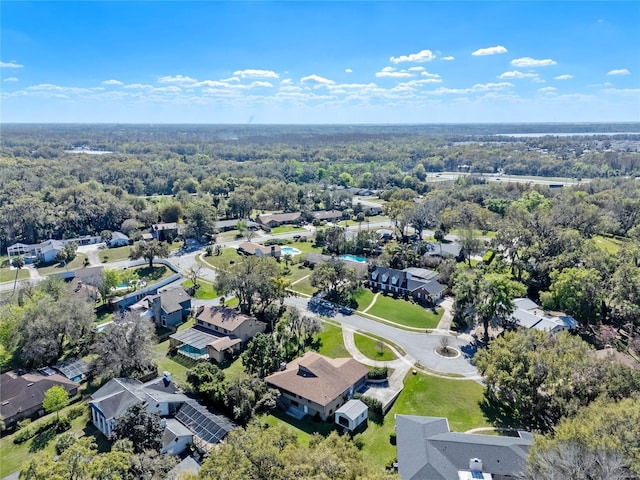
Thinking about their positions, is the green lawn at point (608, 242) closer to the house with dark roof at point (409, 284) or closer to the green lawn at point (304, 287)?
the house with dark roof at point (409, 284)

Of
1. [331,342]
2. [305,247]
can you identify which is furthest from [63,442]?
[305,247]

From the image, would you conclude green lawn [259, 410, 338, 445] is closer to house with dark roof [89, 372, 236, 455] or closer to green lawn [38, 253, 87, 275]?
house with dark roof [89, 372, 236, 455]

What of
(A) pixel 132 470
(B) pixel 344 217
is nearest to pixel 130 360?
(A) pixel 132 470

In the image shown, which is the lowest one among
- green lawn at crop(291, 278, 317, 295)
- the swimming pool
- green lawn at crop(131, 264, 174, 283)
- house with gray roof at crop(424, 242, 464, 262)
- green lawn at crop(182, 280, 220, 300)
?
green lawn at crop(131, 264, 174, 283)

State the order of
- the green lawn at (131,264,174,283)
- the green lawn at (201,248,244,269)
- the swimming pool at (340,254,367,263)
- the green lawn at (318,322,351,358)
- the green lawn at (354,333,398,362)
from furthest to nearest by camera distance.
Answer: the green lawn at (201,248,244,269), the swimming pool at (340,254,367,263), the green lawn at (131,264,174,283), the green lawn at (318,322,351,358), the green lawn at (354,333,398,362)

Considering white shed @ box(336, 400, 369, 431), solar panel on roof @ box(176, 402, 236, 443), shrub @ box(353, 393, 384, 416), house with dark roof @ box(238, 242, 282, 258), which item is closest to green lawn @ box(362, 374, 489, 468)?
shrub @ box(353, 393, 384, 416)

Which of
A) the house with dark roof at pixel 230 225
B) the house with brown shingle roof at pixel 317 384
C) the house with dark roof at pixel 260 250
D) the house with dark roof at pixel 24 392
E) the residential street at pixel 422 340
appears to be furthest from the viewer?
the house with dark roof at pixel 230 225

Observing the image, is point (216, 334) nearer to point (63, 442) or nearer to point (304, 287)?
point (304, 287)

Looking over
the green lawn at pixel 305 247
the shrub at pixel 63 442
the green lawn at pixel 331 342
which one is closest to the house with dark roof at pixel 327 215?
the green lawn at pixel 305 247
